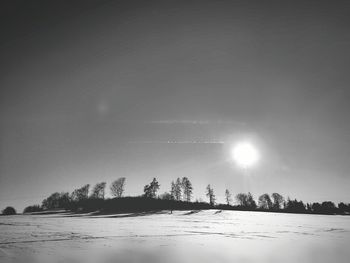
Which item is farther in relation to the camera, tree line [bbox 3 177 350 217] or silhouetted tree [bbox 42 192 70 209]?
silhouetted tree [bbox 42 192 70 209]

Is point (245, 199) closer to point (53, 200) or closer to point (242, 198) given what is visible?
point (242, 198)

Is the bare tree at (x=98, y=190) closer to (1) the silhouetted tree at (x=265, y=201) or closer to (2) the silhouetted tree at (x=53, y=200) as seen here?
(2) the silhouetted tree at (x=53, y=200)

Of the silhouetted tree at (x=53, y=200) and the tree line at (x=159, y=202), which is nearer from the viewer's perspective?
the tree line at (x=159, y=202)

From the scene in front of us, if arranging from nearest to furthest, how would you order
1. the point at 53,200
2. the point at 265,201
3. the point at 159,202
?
1. the point at 159,202
2. the point at 265,201
3. the point at 53,200

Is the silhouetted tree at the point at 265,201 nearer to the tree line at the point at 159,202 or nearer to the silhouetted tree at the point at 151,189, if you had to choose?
the tree line at the point at 159,202

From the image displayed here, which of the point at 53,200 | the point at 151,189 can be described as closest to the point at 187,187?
the point at 151,189

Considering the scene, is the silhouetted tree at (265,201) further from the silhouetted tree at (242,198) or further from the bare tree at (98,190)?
the bare tree at (98,190)

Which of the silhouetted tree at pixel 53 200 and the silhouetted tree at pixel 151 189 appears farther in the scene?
the silhouetted tree at pixel 53 200

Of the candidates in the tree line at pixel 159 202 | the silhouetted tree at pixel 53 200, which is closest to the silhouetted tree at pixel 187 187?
the tree line at pixel 159 202

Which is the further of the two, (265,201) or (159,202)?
(265,201)

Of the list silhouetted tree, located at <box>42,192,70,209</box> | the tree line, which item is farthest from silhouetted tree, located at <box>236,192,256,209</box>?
silhouetted tree, located at <box>42,192,70,209</box>

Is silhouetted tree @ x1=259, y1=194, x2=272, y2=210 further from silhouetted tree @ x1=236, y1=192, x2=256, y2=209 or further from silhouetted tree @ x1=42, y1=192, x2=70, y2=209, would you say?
silhouetted tree @ x1=42, y1=192, x2=70, y2=209

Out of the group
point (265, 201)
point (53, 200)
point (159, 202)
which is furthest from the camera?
point (53, 200)

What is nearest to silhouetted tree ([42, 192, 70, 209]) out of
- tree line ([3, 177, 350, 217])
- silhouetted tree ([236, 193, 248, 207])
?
tree line ([3, 177, 350, 217])
